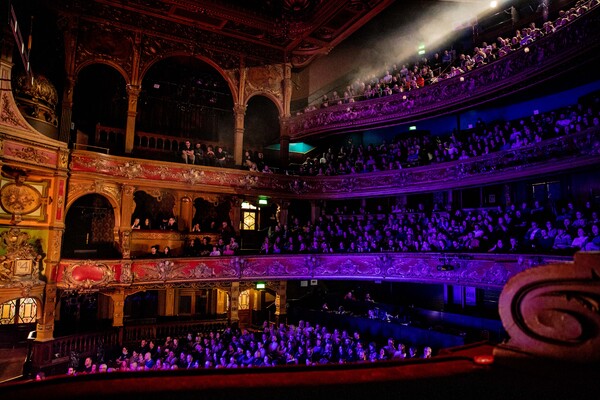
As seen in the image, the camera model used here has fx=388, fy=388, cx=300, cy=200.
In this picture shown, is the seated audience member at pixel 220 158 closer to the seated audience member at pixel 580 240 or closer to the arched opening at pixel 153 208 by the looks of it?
the arched opening at pixel 153 208

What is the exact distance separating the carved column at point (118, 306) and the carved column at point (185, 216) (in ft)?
15.8

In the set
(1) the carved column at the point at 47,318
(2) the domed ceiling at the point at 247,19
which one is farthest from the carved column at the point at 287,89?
(1) the carved column at the point at 47,318

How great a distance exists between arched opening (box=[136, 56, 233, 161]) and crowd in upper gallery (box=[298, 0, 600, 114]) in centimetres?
528

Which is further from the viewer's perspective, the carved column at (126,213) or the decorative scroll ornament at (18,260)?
the carved column at (126,213)

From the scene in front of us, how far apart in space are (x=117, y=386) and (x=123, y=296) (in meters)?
17.2

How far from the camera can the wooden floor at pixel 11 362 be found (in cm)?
1399

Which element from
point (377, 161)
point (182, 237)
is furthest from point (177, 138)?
point (377, 161)

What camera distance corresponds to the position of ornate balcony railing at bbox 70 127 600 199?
1362 centimetres

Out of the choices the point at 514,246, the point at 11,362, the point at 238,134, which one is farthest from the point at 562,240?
the point at 11,362

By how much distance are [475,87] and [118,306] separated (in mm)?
18384

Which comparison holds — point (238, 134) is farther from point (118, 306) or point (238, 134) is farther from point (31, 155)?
point (118, 306)

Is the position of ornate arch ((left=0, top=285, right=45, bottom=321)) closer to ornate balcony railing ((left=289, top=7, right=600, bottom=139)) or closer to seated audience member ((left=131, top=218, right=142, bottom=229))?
seated audience member ((left=131, top=218, right=142, bottom=229))

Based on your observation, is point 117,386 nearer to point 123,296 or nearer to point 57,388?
point 57,388

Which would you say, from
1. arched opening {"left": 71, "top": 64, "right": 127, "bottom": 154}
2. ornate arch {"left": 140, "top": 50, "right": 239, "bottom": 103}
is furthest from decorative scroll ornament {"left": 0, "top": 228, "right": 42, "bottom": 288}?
ornate arch {"left": 140, "top": 50, "right": 239, "bottom": 103}
